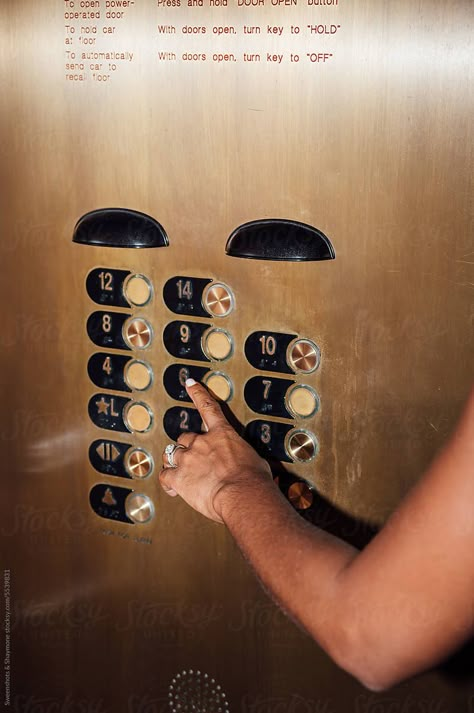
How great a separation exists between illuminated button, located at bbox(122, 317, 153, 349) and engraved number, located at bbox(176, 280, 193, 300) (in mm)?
55

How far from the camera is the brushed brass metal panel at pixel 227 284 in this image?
2.79ft

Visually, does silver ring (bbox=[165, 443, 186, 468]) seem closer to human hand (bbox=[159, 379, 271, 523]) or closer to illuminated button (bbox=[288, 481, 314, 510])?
human hand (bbox=[159, 379, 271, 523])

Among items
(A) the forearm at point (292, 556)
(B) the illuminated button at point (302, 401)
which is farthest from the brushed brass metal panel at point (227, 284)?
(A) the forearm at point (292, 556)

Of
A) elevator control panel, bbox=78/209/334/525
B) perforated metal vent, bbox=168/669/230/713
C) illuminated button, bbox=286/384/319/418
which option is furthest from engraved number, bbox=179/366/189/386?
perforated metal vent, bbox=168/669/230/713

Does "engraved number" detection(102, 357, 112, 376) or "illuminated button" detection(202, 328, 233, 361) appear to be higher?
"illuminated button" detection(202, 328, 233, 361)

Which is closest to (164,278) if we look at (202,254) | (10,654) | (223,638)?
(202,254)

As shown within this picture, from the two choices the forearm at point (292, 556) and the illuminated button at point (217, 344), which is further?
the illuminated button at point (217, 344)

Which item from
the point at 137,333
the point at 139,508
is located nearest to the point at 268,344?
the point at 137,333

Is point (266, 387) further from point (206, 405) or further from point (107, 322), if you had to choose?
point (107, 322)

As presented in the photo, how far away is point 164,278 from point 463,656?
488mm

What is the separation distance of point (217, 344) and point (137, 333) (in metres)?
0.10

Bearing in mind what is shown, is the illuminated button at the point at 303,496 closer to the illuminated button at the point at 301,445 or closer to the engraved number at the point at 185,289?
the illuminated button at the point at 301,445

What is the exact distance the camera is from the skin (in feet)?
2.23

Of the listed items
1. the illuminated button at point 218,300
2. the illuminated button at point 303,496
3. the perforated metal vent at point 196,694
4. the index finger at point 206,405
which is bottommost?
the perforated metal vent at point 196,694
